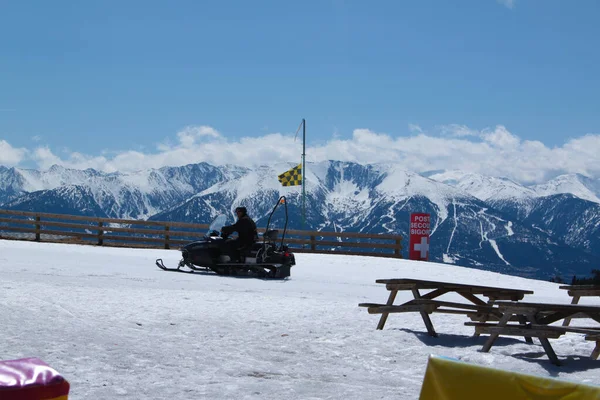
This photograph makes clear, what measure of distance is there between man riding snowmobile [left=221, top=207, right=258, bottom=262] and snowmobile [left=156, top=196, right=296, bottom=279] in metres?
0.08

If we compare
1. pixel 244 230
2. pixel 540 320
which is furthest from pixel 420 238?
pixel 540 320

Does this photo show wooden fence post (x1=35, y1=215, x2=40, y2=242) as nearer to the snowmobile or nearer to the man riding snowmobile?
the snowmobile

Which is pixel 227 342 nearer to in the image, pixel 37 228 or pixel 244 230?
pixel 244 230

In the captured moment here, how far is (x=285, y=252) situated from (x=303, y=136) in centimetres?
1772

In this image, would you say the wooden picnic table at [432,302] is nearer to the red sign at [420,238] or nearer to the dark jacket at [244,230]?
the dark jacket at [244,230]

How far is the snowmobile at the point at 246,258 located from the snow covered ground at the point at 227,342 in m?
2.12

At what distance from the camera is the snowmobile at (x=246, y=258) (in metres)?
15.9

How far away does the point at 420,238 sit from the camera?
2478 centimetres

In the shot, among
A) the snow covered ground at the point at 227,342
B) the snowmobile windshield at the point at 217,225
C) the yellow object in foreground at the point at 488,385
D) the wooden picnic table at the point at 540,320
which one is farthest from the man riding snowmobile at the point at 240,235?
the yellow object in foreground at the point at 488,385

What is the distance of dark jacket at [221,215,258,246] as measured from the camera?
52.1 ft

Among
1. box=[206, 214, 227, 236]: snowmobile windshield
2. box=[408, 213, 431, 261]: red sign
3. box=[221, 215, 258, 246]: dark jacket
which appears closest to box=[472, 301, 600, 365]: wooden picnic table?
box=[221, 215, 258, 246]: dark jacket

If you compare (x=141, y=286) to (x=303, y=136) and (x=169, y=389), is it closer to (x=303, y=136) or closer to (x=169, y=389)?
(x=169, y=389)

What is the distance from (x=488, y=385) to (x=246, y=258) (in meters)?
13.6

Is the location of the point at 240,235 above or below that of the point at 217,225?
below
